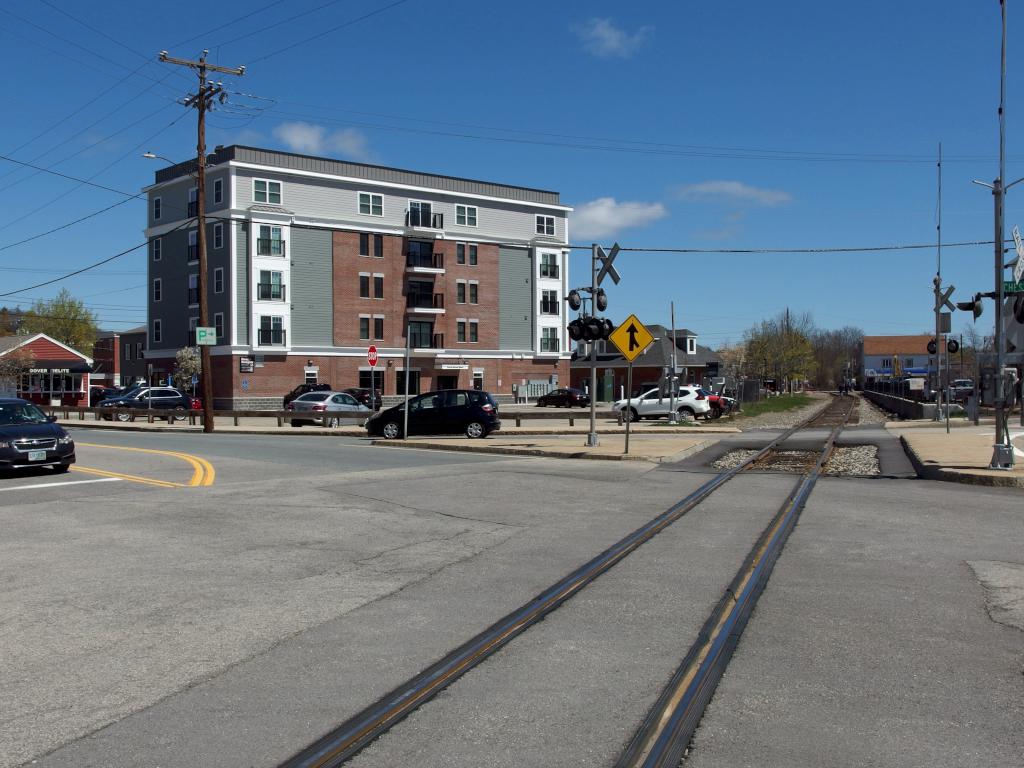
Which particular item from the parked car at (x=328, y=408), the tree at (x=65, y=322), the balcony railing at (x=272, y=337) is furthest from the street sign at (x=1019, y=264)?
the tree at (x=65, y=322)

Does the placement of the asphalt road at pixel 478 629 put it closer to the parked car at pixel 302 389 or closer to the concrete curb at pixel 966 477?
the concrete curb at pixel 966 477

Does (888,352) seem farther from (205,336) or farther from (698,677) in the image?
(698,677)

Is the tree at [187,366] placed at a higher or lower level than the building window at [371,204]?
lower

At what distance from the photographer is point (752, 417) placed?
Answer: 50.8 metres

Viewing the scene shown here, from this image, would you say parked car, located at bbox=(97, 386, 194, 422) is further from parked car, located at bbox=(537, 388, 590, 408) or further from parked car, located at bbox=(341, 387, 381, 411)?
parked car, located at bbox=(537, 388, 590, 408)

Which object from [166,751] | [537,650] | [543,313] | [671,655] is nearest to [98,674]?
[166,751]

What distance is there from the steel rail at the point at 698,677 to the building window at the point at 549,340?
2667 inches

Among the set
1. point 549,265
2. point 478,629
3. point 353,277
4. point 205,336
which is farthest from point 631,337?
point 549,265

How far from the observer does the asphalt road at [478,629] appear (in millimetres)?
4770

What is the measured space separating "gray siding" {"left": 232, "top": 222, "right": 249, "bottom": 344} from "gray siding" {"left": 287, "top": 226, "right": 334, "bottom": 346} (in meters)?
3.09

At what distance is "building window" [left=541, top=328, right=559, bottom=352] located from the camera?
77688 millimetres

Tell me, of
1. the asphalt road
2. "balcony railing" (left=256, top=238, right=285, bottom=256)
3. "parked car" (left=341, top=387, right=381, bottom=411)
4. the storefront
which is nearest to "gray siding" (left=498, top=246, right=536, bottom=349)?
"balcony railing" (left=256, top=238, right=285, bottom=256)

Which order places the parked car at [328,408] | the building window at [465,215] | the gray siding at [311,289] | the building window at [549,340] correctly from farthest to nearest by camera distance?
the building window at [549,340], the building window at [465,215], the gray siding at [311,289], the parked car at [328,408]

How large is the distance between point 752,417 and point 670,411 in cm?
1054
